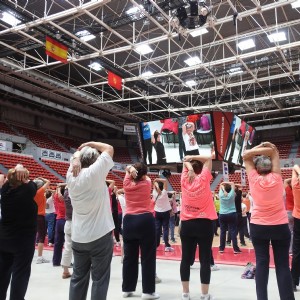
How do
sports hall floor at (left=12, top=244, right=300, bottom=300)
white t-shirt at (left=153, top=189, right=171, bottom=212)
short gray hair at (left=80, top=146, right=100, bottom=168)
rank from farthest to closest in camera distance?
white t-shirt at (left=153, top=189, right=171, bottom=212)
sports hall floor at (left=12, top=244, right=300, bottom=300)
short gray hair at (left=80, top=146, right=100, bottom=168)

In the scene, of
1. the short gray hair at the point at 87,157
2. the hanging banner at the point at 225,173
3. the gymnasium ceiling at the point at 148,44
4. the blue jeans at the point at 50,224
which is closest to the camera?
the short gray hair at the point at 87,157

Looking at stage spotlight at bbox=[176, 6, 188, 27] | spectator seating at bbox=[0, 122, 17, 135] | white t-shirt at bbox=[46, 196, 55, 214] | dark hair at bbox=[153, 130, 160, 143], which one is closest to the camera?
stage spotlight at bbox=[176, 6, 188, 27]

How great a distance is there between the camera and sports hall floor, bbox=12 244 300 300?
3.93m

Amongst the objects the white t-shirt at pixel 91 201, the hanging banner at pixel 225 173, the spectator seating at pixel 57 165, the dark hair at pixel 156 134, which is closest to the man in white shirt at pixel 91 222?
the white t-shirt at pixel 91 201

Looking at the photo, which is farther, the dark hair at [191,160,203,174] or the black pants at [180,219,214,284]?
the dark hair at [191,160,203,174]

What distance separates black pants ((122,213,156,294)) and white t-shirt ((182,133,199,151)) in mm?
8927

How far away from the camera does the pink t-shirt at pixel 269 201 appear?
3.08 metres

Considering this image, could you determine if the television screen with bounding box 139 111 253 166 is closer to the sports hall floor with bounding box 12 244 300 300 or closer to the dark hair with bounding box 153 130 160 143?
the dark hair with bounding box 153 130 160 143

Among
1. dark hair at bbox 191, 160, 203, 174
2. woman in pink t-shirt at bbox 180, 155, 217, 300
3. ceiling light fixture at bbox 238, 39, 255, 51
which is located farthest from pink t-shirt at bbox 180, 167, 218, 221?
ceiling light fixture at bbox 238, 39, 255, 51

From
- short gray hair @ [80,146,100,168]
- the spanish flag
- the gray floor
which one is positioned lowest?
the gray floor

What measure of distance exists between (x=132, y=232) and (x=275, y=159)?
1.67m

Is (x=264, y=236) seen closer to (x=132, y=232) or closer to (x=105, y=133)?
(x=132, y=232)

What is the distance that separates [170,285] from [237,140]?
31.6 ft

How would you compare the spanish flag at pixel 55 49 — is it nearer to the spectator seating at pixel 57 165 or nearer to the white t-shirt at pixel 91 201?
the white t-shirt at pixel 91 201
